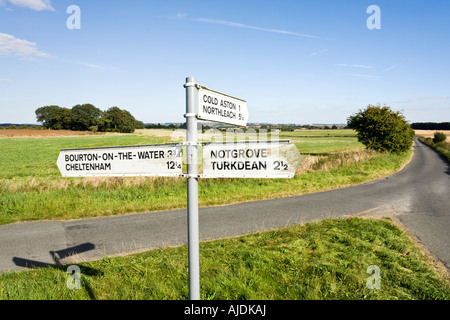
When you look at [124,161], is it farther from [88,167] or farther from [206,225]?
[206,225]

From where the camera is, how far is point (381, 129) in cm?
2616

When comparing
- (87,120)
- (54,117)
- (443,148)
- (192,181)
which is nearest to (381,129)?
(443,148)

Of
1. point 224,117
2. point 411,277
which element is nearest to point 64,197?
point 224,117

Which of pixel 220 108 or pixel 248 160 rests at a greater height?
pixel 220 108

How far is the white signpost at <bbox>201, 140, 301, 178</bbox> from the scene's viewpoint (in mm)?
2564

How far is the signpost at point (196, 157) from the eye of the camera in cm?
240

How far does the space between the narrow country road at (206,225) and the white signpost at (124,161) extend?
3382mm

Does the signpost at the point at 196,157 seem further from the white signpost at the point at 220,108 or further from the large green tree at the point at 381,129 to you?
the large green tree at the point at 381,129

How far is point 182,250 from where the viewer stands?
585 centimetres

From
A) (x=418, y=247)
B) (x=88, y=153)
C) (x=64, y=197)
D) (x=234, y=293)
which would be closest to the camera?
(x=88, y=153)

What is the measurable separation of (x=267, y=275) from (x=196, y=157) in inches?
97.9

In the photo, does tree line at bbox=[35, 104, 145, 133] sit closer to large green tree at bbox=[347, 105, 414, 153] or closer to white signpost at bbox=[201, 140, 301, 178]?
large green tree at bbox=[347, 105, 414, 153]
